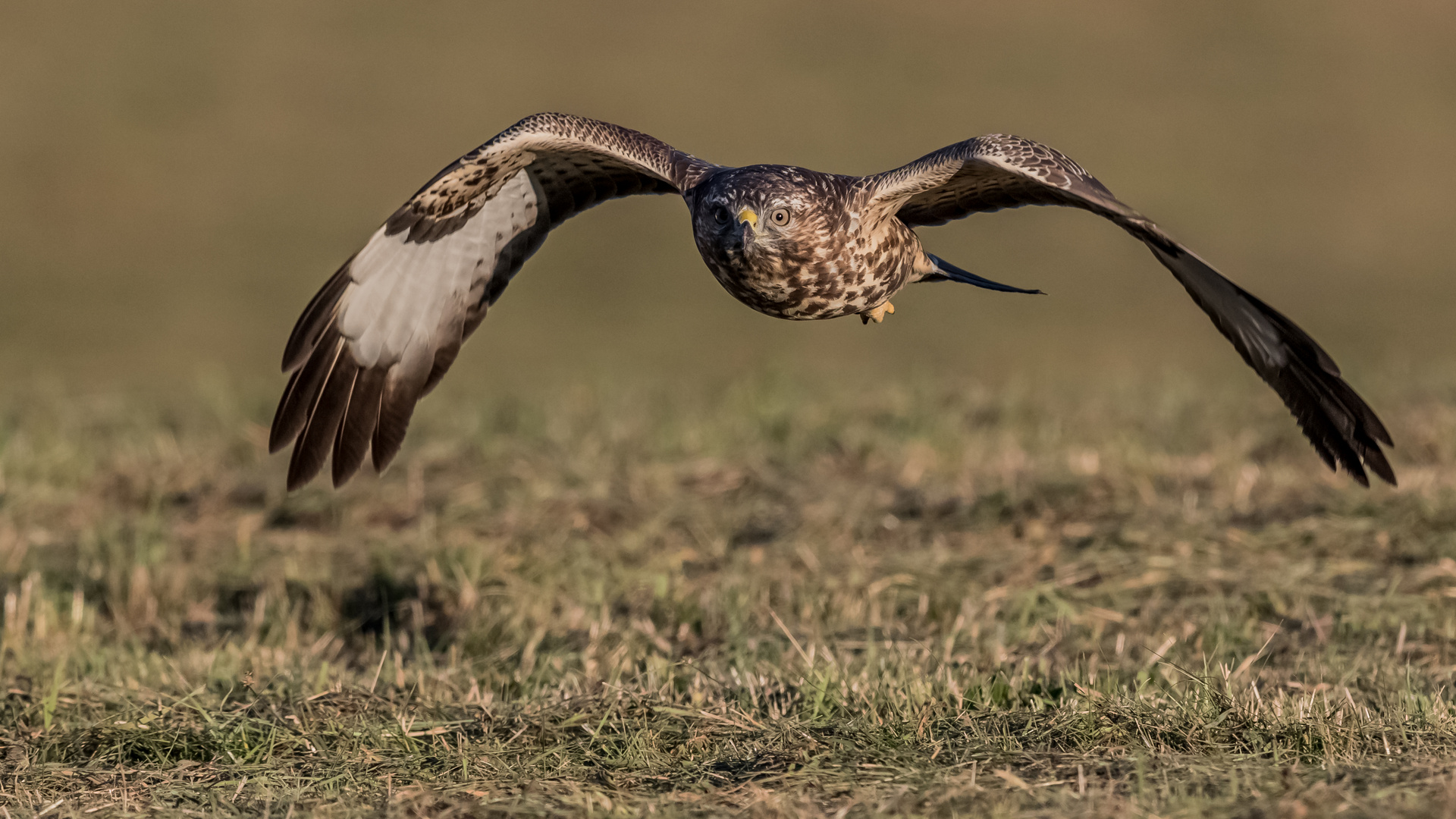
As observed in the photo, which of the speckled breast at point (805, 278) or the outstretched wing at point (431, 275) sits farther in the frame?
the outstretched wing at point (431, 275)

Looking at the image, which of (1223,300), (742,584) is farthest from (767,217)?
(742,584)

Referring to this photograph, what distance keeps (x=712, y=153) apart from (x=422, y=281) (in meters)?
14.5

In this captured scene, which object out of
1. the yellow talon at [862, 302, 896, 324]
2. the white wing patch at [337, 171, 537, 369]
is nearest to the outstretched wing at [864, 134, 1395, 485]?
the yellow talon at [862, 302, 896, 324]

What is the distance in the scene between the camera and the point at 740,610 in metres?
5.82

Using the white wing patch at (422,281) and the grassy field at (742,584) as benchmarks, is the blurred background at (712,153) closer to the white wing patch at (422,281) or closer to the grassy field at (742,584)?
the grassy field at (742,584)

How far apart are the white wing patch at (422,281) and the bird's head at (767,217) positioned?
129cm

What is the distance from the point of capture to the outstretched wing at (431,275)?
5.60m

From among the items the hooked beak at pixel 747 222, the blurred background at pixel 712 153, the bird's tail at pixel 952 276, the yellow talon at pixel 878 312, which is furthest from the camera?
the blurred background at pixel 712 153

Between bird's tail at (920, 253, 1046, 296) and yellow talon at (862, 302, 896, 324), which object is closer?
yellow talon at (862, 302, 896, 324)

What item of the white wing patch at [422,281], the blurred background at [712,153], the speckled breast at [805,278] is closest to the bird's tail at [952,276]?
the speckled breast at [805,278]

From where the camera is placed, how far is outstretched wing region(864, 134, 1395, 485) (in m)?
4.66

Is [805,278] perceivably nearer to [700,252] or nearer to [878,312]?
[700,252]

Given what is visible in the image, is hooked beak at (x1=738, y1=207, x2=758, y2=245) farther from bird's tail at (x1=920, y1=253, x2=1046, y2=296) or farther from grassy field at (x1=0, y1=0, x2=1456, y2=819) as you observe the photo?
grassy field at (x1=0, y1=0, x2=1456, y2=819)

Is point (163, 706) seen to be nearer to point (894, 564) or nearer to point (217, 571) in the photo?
point (217, 571)
